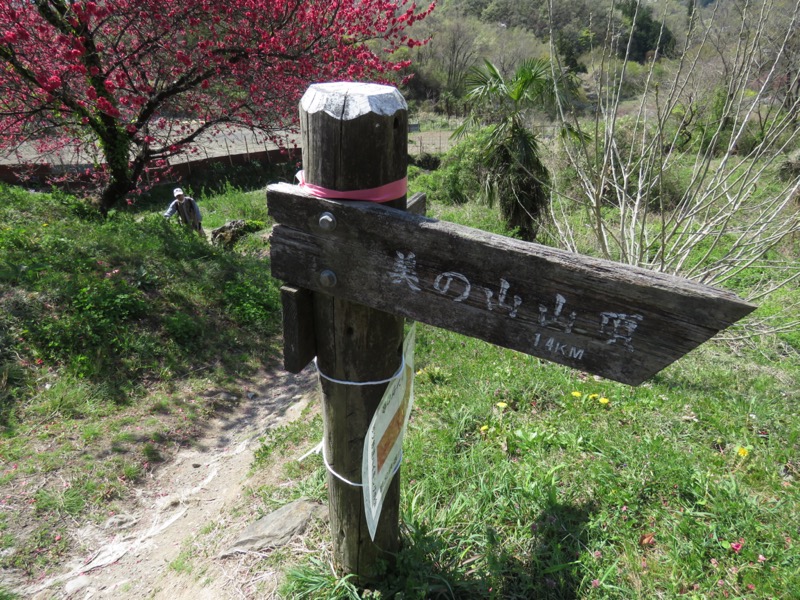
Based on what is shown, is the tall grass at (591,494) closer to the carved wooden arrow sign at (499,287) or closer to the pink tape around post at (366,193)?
the carved wooden arrow sign at (499,287)

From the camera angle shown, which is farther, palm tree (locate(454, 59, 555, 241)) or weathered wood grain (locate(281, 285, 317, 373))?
palm tree (locate(454, 59, 555, 241))

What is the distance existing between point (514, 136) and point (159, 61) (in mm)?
5663

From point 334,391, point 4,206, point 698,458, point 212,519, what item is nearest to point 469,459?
→ point 698,458

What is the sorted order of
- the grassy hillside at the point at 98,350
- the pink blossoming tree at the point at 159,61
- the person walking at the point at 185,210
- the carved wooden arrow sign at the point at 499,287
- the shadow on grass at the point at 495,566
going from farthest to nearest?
the person walking at the point at 185,210 < the pink blossoming tree at the point at 159,61 < the grassy hillside at the point at 98,350 < the shadow on grass at the point at 495,566 < the carved wooden arrow sign at the point at 499,287

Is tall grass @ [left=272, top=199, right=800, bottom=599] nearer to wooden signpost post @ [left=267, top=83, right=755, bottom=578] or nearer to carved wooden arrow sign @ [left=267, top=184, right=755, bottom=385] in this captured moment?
wooden signpost post @ [left=267, top=83, right=755, bottom=578]

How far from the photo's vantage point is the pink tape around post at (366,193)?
153 centimetres

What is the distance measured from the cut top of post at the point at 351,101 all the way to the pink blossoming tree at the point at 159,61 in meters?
5.68

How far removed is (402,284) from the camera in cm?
151

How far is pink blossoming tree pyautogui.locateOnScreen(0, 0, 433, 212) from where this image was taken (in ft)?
20.6

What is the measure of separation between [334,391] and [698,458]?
8.28ft

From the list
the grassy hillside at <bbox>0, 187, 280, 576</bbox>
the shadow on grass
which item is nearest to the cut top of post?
the shadow on grass

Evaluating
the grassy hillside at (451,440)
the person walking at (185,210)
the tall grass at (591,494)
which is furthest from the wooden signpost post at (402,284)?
the person walking at (185,210)

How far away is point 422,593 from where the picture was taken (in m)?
2.30

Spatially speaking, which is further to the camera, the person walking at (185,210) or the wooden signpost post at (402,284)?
the person walking at (185,210)
